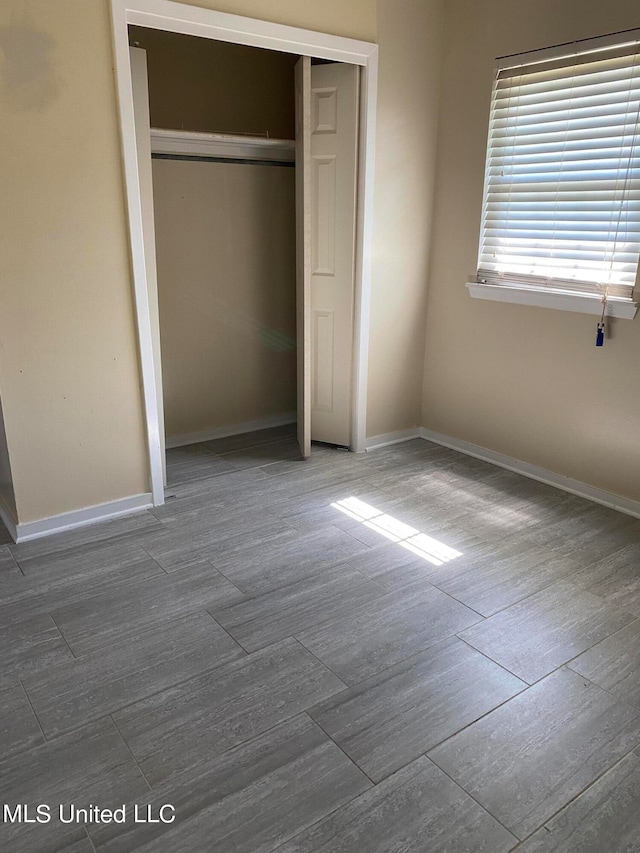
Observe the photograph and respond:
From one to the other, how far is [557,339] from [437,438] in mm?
1126

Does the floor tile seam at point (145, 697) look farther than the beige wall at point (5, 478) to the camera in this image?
No

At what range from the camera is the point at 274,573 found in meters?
2.74

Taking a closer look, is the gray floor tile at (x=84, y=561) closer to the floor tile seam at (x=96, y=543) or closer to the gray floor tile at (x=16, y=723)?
the floor tile seam at (x=96, y=543)

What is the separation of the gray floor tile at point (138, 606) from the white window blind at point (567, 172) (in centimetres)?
231

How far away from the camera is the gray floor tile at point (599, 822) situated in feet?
5.21

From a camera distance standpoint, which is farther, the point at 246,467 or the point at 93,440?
the point at 246,467

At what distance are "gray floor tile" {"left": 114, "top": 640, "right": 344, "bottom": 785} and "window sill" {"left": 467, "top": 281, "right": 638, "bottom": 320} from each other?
2183 millimetres

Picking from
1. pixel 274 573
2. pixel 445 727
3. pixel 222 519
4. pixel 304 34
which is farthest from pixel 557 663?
pixel 304 34

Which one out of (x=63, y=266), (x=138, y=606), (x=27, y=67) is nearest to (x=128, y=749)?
(x=138, y=606)

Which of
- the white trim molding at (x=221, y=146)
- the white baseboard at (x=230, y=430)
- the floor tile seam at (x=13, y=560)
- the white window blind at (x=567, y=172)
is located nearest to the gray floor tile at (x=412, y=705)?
the floor tile seam at (x=13, y=560)

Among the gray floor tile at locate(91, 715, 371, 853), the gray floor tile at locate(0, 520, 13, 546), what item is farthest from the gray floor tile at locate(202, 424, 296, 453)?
the gray floor tile at locate(91, 715, 371, 853)

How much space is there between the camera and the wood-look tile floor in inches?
65.4

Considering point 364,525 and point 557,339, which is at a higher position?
point 557,339

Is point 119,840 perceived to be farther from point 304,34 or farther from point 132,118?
point 304,34
